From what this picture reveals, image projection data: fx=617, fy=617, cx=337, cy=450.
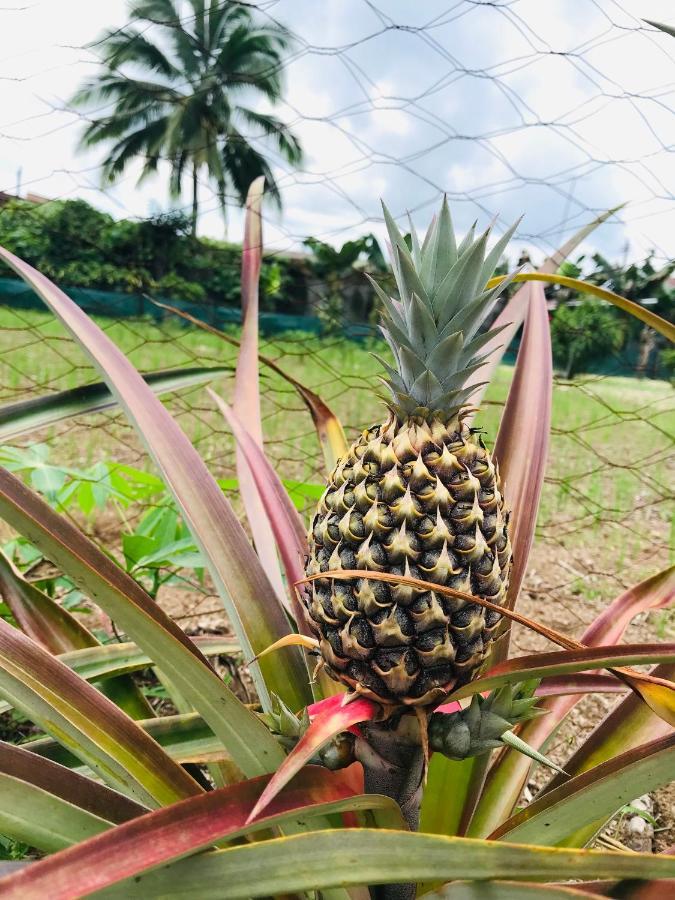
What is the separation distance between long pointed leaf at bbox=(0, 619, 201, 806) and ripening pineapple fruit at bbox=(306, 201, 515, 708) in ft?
0.56

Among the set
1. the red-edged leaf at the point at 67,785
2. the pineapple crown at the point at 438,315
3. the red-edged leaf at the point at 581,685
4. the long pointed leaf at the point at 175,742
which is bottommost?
the long pointed leaf at the point at 175,742

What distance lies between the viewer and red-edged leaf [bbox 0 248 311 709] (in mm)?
623

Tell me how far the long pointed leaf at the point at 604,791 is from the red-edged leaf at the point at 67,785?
318 millimetres

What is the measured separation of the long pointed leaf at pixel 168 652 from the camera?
424mm

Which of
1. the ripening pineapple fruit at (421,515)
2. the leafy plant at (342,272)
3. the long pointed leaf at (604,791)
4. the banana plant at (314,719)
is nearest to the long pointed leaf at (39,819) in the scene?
the banana plant at (314,719)

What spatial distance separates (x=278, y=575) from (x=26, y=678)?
0.31m

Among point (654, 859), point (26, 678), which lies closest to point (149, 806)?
point (26, 678)

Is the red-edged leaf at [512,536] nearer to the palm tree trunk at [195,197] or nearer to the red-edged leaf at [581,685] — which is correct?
the red-edged leaf at [581,685]

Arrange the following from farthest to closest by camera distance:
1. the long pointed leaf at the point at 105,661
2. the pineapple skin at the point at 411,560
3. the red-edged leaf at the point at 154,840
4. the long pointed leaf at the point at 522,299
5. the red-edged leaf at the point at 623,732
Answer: the long pointed leaf at the point at 522,299 < the long pointed leaf at the point at 105,661 < the red-edged leaf at the point at 623,732 < the pineapple skin at the point at 411,560 < the red-edged leaf at the point at 154,840

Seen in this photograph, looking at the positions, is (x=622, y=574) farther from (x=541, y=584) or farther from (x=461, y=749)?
(x=461, y=749)

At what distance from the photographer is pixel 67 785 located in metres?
0.51

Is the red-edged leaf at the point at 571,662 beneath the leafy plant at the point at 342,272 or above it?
beneath

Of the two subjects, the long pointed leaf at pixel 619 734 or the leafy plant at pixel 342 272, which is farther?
the leafy plant at pixel 342 272

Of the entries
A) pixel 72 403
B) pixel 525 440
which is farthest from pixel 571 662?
pixel 72 403
